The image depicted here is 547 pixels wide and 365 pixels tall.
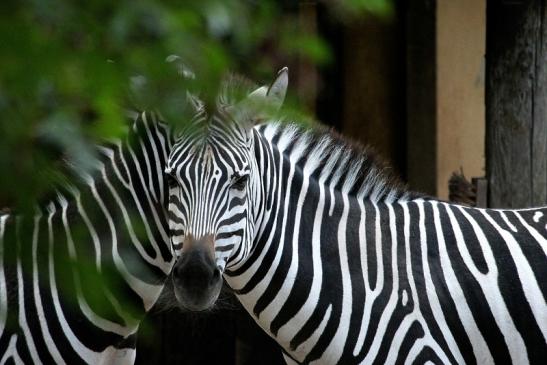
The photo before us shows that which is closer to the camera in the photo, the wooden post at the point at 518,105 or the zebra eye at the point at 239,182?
the zebra eye at the point at 239,182

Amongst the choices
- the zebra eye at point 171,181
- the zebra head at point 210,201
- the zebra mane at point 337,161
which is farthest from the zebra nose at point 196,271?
the zebra mane at point 337,161

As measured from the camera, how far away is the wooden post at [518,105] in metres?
5.68

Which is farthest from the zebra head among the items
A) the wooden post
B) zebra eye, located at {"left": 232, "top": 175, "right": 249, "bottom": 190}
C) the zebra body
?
the wooden post

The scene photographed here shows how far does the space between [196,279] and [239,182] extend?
463mm

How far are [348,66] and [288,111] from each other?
7.15 metres

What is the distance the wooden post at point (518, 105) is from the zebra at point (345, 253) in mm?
1309

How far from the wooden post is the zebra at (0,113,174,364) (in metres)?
2.29

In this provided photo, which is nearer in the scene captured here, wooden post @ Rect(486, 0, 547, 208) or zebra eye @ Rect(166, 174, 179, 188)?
zebra eye @ Rect(166, 174, 179, 188)

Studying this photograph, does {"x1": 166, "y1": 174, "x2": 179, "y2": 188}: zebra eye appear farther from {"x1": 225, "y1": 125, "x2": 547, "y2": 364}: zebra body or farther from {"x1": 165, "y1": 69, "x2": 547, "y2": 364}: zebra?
{"x1": 225, "y1": 125, "x2": 547, "y2": 364}: zebra body

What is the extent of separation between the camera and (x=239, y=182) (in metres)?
4.05

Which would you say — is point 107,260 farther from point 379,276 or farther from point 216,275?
point 379,276

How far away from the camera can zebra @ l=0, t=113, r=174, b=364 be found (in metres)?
4.18

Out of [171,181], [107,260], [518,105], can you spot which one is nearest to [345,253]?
[171,181]

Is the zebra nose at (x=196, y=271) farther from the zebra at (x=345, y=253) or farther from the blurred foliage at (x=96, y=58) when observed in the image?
the blurred foliage at (x=96, y=58)
